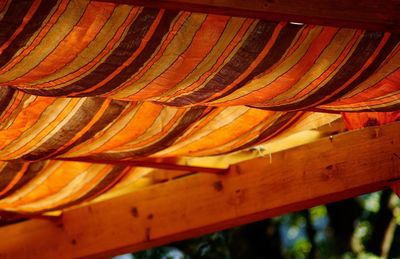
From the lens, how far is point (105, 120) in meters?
4.17

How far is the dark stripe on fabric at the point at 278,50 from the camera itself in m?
3.22

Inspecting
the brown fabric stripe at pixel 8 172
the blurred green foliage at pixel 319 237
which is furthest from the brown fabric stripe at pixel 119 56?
the blurred green foliage at pixel 319 237

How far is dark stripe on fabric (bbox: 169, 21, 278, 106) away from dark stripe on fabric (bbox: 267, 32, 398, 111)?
14.3 inches

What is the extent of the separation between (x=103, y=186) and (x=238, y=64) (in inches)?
82.1

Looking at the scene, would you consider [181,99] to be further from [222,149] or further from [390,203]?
[390,203]

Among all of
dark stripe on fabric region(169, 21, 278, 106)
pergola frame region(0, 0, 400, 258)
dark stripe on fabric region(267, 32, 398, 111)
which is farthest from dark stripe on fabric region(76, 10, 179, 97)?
pergola frame region(0, 0, 400, 258)

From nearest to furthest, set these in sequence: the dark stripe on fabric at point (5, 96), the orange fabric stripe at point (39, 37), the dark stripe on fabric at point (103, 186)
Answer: the orange fabric stripe at point (39, 37), the dark stripe on fabric at point (5, 96), the dark stripe on fabric at point (103, 186)

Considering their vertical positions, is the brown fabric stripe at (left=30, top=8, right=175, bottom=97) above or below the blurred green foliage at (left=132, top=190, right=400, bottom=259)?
below

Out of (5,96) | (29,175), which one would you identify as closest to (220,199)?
(29,175)

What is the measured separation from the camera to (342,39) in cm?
334

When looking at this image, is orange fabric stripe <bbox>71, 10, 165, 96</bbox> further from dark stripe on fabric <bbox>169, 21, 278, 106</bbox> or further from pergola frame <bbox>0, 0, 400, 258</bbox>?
pergola frame <bbox>0, 0, 400, 258</bbox>

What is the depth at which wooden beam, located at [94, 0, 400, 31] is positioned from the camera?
284cm

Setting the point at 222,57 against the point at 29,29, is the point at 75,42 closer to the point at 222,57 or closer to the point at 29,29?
the point at 29,29

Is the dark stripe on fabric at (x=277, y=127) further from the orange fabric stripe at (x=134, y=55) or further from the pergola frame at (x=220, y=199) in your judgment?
the orange fabric stripe at (x=134, y=55)
